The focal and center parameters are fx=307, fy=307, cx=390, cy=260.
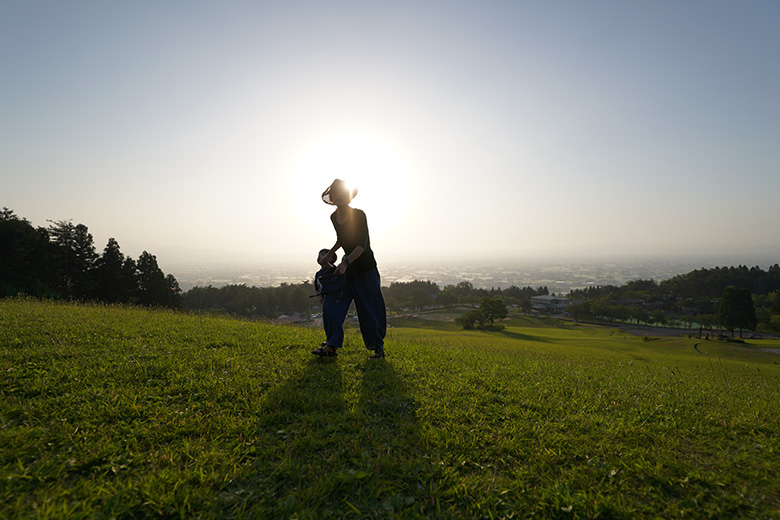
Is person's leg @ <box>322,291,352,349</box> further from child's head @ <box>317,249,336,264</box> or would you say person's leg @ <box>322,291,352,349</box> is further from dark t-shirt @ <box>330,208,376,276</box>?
child's head @ <box>317,249,336,264</box>

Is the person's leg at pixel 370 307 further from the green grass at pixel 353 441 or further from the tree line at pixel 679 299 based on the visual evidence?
the tree line at pixel 679 299

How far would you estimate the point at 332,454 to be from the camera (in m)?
2.71

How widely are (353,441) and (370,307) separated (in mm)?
2917

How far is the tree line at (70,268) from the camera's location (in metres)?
27.9

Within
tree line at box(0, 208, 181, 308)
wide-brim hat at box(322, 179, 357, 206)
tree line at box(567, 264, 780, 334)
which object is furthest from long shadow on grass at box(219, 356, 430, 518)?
tree line at box(567, 264, 780, 334)

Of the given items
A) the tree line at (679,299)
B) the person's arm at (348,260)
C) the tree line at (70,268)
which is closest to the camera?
the person's arm at (348,260)

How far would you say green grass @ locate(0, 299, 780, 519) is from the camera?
2.15m

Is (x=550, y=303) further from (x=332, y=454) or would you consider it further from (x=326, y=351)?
(x=332, y=454)

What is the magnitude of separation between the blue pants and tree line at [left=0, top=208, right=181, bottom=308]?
31931 mm

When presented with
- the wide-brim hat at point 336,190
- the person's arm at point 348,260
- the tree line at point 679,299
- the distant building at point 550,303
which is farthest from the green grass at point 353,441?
the distant building at point 550,303

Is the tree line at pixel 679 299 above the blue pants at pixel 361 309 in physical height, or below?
below

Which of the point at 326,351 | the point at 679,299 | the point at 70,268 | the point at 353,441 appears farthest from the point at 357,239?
the point at 679,299

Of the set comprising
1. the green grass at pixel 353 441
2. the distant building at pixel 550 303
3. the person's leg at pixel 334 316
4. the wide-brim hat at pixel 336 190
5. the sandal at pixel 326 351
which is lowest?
the distant building at pixel 550 303

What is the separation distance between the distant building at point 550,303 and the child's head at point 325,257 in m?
115
